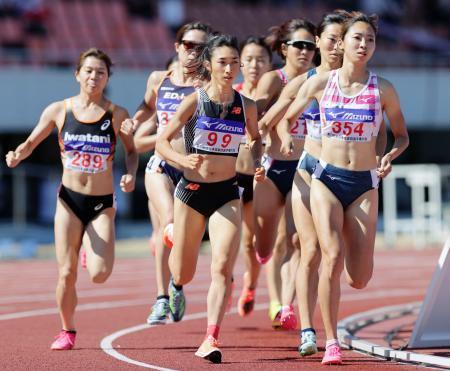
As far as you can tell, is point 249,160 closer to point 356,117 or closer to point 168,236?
point 168,236

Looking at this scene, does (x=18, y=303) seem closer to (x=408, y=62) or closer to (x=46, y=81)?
(x=46, y=81)

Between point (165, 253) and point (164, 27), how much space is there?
60.3 ft

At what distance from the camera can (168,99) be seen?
31.3 feet

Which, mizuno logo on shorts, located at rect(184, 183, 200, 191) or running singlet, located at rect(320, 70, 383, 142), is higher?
running singlet, located at rect(320, 70, 383, 142)

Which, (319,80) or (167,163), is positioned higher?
(319,80)

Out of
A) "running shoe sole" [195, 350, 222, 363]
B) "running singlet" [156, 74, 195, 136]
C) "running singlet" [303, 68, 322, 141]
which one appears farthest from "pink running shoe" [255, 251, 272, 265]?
"running shoe sole" [195, 350, 222, 363]

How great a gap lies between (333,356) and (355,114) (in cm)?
151

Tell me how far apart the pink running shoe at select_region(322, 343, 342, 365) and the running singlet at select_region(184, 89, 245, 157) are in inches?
56.3

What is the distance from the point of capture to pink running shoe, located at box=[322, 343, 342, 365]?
7586 mm

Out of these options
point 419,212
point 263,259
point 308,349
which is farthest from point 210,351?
point 419,212

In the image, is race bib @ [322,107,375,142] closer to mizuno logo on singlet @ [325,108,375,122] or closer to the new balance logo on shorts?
mizuno logo on singlet @ [325,108,375,122]

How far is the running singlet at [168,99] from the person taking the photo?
31.2 ft

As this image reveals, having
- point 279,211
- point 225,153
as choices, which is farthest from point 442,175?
point 225,153

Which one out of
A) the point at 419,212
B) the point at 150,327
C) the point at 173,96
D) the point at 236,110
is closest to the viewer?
the point at 236,110
